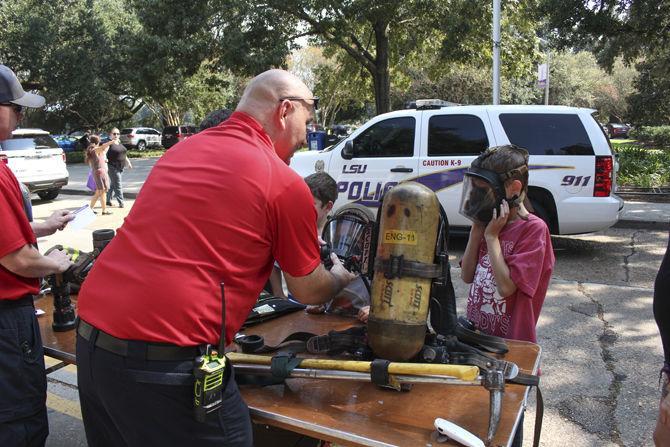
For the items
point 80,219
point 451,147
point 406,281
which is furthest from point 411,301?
point 451,147

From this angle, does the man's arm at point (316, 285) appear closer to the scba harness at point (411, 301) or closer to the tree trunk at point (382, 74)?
the scba harness at point (411, 301)

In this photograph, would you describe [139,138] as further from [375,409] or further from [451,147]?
[375,409]

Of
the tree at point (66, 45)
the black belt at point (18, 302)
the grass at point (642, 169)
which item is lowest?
the grass at point (642, 169)

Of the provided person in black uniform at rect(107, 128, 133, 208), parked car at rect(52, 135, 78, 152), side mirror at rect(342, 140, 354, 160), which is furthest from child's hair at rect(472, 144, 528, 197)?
parked car at rect(52, 135, 78, 152)

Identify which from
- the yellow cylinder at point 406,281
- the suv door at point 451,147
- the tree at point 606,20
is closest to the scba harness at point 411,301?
the yellow cylinder at point 406,281

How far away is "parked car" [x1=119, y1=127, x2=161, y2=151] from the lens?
122 feet

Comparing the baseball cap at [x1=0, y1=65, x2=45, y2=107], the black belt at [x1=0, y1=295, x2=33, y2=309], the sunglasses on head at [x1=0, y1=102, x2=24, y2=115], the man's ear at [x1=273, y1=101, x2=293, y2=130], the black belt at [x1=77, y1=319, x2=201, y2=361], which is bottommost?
the black belt at [x1=0, y1=295, x2=33, y2=309]

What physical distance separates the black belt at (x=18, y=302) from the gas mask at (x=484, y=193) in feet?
6.39

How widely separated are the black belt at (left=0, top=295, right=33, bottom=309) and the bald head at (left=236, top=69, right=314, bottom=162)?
4.13ft

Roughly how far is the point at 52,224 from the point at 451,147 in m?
5.74

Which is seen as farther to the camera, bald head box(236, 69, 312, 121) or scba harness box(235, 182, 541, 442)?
bald head box(236, 69, 312, 121)

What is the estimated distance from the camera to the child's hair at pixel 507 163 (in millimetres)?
2387

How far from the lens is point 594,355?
14.3ft

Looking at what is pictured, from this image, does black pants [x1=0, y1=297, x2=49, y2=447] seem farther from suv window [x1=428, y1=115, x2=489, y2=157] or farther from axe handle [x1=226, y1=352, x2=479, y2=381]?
suv window [x1=428, y1=115, x2=489, y2=157]
